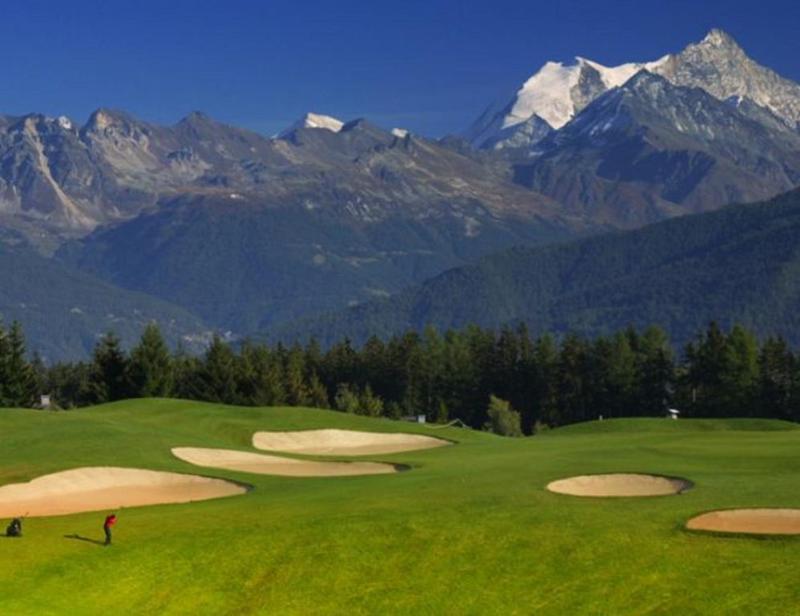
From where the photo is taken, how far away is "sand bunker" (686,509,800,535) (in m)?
36.3

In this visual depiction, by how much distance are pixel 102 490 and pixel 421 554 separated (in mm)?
21052

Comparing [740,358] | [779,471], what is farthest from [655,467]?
[740,358]

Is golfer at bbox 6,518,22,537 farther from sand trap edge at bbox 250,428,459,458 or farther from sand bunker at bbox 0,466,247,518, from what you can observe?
sand trap edge at bbox 250,428,459,458

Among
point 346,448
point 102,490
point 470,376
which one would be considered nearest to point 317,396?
point 470,376

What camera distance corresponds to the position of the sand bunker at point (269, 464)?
197 ft

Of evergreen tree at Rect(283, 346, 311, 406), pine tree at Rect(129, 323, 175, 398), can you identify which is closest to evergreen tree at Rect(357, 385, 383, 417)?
evergreen tree at Rect(283, 346, 311, 406)

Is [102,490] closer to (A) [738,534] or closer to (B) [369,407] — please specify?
(A) [738,534]

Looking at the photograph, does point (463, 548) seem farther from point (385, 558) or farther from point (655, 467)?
point (655, 467)

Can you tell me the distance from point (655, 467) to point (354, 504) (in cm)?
1567

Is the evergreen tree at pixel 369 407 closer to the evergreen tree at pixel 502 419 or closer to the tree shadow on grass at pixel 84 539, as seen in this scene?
the evergreen tree at pixel 502 419

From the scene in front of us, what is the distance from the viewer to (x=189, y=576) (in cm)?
3453

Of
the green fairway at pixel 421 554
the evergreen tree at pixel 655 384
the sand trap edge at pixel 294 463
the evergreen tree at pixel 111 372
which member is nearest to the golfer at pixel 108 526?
the green fairway at pixel 421 554

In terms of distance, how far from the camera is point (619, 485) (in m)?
48.4

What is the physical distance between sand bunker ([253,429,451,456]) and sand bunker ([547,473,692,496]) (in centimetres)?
2815
